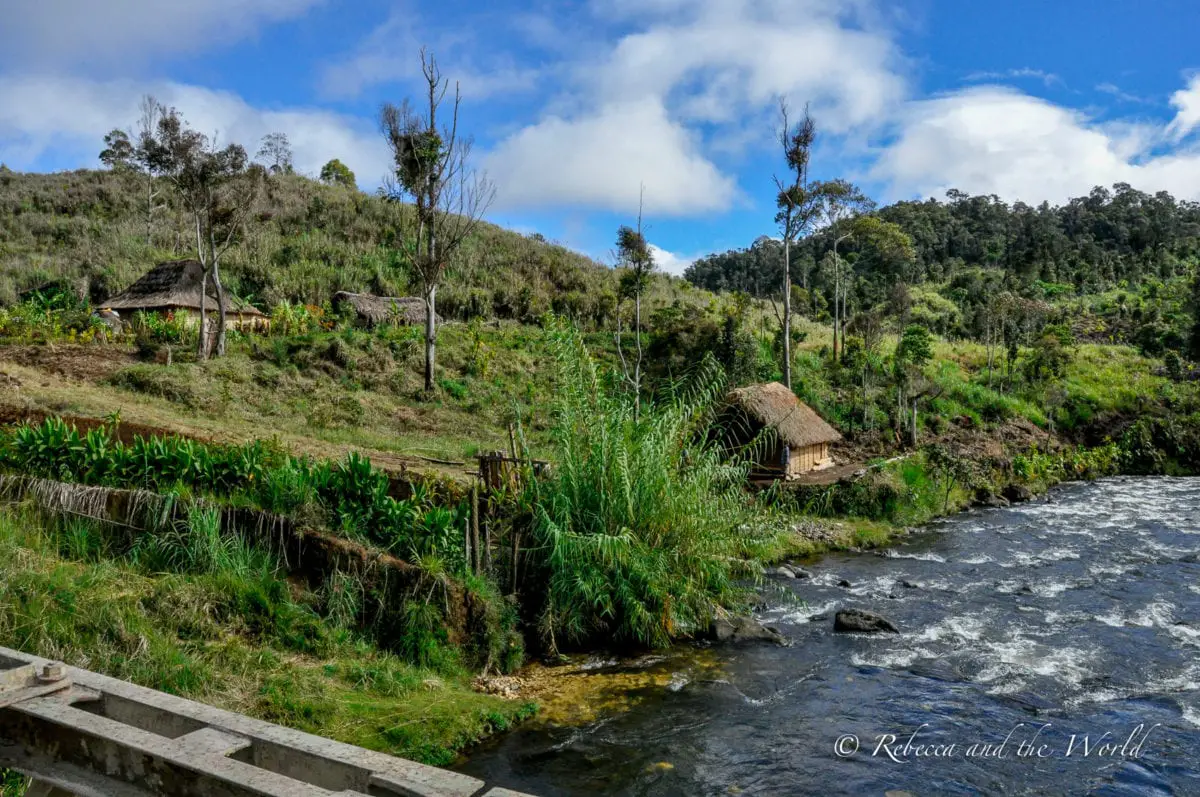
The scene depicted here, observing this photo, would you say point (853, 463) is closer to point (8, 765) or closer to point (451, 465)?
point (451, 465)

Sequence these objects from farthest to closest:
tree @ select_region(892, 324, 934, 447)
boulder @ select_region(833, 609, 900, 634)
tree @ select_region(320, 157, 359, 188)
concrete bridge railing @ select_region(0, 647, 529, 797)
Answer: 1. tree @ select_region(320, 157, 359, 188)
2. tree @ select_region(892, 324, 934, 447)
3. boulder @ select_region(833, 609, 900, 634)
4. concrete bridge railing @ select_region(0, 647, 529, 797)

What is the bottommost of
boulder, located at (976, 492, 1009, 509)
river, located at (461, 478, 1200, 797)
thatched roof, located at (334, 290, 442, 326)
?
river, located at (461, 478, 1200, 797)

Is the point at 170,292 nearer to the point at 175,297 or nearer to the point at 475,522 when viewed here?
the point at 175,297

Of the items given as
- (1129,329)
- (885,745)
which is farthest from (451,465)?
(1129,329)

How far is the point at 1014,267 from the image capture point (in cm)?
5050

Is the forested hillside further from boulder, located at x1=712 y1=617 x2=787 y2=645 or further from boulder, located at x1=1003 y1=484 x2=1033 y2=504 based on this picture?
boulder, located at x1=712 y1=617 x2=787 y2=645

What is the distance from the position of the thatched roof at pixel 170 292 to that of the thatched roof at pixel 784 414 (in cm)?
1451

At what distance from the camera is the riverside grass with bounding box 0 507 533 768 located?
6.05 m

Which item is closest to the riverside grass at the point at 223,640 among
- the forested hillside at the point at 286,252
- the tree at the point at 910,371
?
the tree at the point at 910,371

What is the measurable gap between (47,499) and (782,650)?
25.2 feet

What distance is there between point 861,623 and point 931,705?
Answer: 216cm

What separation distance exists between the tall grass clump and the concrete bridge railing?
4640mm

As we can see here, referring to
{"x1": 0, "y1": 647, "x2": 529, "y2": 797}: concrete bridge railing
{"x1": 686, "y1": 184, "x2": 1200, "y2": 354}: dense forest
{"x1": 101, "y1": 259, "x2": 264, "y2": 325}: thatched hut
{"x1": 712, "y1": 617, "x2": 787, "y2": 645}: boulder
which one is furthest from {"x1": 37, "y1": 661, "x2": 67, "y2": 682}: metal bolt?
{"x1": 686, "y1": 184, "x2": 1200, "y2": 354}: dense forest

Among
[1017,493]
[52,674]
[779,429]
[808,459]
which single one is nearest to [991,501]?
[1017,493]
